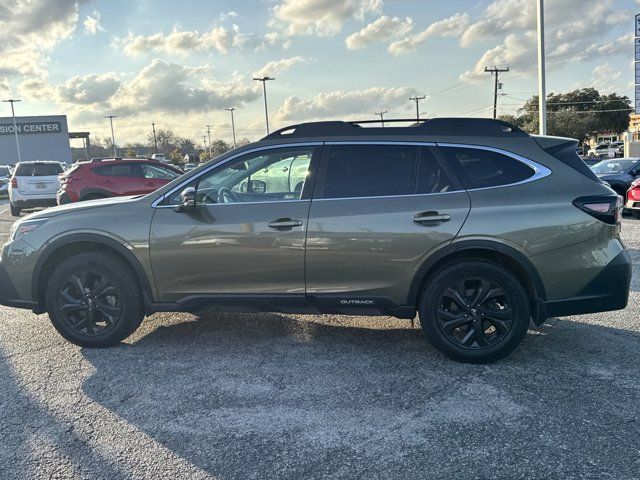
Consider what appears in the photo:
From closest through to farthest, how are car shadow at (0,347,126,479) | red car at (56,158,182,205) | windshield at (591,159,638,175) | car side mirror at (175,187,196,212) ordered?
car shadow at (0,347,126,479), car side mirror at (175,187,196,212), red car at (56,158,182,205), windshield at (591,159,638,175)

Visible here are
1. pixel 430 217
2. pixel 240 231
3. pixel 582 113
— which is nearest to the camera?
pixel 430 217

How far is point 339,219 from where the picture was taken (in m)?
3.96

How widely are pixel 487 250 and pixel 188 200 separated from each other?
2.36 m

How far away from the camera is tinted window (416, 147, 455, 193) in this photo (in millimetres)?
3959

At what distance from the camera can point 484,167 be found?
13.0 feet

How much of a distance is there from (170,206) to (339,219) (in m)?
1.41

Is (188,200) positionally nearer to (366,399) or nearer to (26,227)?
(26,227)

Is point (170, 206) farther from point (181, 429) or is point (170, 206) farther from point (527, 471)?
point (527, 471)

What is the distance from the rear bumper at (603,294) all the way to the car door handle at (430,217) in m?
0.99

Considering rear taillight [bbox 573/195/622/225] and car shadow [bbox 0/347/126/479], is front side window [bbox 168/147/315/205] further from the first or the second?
rear taillight [bbox 573/195/622/225]

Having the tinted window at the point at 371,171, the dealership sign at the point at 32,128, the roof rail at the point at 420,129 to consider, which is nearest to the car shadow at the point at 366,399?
the tinted window at the point at 371,171

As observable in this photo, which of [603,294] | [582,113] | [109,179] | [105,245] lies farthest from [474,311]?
[582,113]

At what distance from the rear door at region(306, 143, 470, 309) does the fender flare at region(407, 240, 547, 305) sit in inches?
1.8

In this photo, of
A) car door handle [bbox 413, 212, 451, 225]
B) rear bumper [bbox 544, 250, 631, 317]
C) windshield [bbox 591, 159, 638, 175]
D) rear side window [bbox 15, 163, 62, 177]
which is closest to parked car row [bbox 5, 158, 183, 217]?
rear side window [bbox 15, 163, 62, 177]
